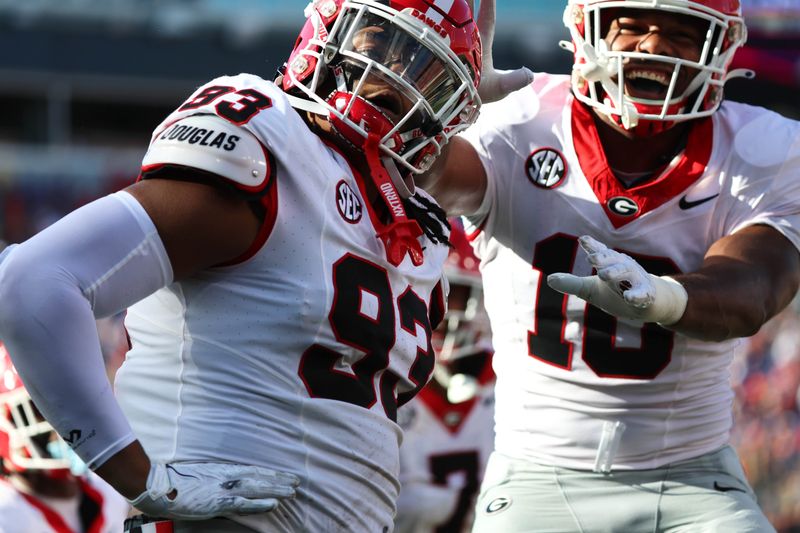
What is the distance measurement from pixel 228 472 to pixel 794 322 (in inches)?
330

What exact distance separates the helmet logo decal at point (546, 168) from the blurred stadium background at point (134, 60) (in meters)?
13.0

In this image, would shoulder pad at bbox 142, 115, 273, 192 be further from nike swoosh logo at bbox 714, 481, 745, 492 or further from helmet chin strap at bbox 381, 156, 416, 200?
nike swoosh logo at bbox 714, 481, 745, 492

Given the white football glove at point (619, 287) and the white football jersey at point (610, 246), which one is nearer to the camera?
the white football glove at point (619, 287)

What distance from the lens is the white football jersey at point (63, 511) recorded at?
3.97 m

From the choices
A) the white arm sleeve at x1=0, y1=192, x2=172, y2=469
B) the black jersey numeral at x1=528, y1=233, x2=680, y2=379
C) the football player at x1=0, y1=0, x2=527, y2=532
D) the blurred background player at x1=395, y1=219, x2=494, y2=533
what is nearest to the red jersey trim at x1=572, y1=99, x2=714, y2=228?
the black jersey numeral at x1=528, y1=233, x2=680, y2=379

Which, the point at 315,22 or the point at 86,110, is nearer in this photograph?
the point at 315,22

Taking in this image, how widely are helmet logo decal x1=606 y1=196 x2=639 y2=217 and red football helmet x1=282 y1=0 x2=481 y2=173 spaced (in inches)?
29.3

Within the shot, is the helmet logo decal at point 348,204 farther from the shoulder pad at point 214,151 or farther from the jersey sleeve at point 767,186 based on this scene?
the jersey sleeve at point 767,186

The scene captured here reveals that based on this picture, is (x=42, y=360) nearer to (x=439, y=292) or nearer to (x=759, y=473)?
(x=439, y=292)

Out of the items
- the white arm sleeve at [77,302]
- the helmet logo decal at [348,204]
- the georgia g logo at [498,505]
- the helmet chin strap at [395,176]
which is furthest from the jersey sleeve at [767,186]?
the white arm sleeve at [77,302]

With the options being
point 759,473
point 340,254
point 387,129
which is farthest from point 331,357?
point 759,473

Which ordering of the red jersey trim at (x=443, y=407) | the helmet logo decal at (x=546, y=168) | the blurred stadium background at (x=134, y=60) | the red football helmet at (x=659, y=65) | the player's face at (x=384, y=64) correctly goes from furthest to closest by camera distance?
the blurred stadium background at (x=134, y=60) → the red jersey trim at (x=443, y=407) → the helmet logo decal at (x=546, y=168) → the red football helmet at (x=659, y=65) → the player's face at (x=384, y=64)

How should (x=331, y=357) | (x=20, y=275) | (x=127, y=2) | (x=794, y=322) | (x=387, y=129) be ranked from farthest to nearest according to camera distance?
1. (x=127, y=2)
2. (x=794, y=322)
3. (x=387, y=129)
4. (x=331, y=357)
5. (x=20, y=275)

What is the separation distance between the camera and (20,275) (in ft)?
6.60
